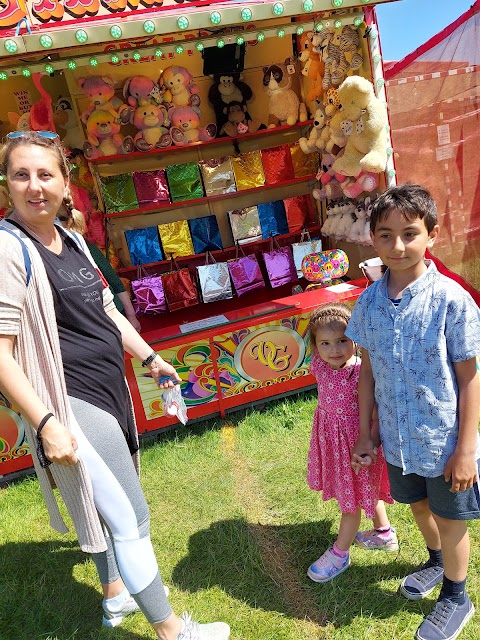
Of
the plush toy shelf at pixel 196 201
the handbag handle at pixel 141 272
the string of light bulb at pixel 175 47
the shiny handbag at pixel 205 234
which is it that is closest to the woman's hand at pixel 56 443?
the string of light bulb at pixel 175 47

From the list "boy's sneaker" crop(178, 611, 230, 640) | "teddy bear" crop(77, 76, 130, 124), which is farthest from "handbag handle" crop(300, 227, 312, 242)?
"boy's sneaker" crop(178, 611, 230, 640)

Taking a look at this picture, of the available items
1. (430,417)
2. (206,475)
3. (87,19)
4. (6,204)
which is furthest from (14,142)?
(6,204)

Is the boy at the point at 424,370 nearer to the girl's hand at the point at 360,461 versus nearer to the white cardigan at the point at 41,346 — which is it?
the girl's hand at the point at 360,461

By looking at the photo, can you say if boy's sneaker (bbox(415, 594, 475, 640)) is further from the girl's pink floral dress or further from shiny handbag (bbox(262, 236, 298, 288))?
Result: shiny handbag (bbox(262, 236, 298, 288))

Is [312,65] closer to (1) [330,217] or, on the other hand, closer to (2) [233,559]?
(1) [330,217]

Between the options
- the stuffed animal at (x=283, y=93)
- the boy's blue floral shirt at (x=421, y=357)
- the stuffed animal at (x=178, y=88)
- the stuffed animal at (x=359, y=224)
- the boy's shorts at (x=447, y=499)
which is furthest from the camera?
the stuffed animal at (x=283, y=93)

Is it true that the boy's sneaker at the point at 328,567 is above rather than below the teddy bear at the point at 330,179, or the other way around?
below

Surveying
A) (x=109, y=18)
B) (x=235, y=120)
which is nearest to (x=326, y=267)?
(x=235, y=120)

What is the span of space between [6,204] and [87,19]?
5.43ft

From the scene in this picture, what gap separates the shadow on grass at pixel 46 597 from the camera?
186 centimetres

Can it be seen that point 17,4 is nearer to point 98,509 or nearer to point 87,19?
point 87,19

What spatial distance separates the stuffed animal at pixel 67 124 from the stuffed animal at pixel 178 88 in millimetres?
845

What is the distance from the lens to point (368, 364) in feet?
5.24

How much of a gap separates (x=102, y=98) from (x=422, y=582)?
3980 mm
